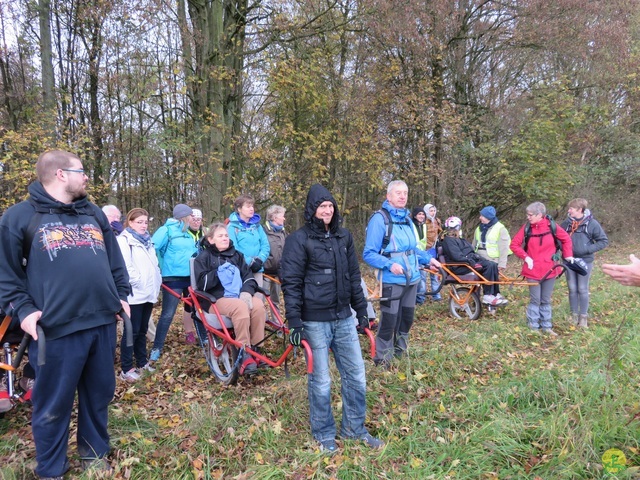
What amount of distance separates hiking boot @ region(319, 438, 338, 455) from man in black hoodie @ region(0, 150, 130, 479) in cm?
154

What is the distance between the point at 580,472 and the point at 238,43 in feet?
33.5

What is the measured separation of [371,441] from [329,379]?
59cm

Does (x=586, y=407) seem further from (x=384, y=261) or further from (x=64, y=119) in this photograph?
(x=64, y=119)

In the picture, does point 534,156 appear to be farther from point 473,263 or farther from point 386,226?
point 386,226

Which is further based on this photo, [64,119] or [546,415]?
[64,119]

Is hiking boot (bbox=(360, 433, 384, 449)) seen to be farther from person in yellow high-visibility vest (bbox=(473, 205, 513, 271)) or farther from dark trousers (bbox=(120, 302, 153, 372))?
person in yellow high-visibility vest (bbox=(473, 205, 513, 271))

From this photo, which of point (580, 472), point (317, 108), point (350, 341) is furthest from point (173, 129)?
point (580, 472)

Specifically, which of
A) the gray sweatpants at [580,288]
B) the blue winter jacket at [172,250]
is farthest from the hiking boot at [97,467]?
the gray sweatpants at [580,288]

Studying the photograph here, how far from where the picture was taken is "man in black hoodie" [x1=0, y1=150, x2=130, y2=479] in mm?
2750

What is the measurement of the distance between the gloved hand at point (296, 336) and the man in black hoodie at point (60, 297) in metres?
1.24

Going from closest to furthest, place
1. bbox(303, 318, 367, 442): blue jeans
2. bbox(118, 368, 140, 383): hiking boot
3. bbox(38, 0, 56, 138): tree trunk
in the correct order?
bbox(303, 318, 367, 442): blue jeans → bbox(118, 368, 140, 383): hiking boot → bbox(38, 0, 56, 138): tree trunk

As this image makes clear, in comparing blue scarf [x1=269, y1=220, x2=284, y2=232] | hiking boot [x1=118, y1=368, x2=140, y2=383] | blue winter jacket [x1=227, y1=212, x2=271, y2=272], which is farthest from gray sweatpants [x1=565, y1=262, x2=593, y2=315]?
hiking boot [x1=118, y1=368, x2=140, y2=383]

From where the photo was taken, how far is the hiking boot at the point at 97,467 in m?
2.95

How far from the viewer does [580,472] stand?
2.95 metres
